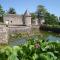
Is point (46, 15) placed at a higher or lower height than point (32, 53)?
lower

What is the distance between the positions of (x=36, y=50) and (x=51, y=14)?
7014cm

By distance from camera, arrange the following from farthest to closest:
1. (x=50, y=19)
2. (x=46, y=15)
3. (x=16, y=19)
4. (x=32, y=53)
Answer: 1. (x=46, y=15)
2. (x=50, y=19)
3. (x=16, y=19)
4. (x=32, y=53)

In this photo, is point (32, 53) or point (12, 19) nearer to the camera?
point (32, 53)

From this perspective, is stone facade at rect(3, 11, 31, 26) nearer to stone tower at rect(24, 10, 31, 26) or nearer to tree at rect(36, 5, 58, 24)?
stone tower at rect(24, 10, 31, 26)

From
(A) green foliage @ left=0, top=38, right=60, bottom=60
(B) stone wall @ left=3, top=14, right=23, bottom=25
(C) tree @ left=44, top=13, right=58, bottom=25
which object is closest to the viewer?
(A) green foliage @ left=0, top=38, right=60, bottom=60

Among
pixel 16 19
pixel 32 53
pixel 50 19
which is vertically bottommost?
pixel 50 19

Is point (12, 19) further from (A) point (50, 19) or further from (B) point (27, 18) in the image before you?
(A) point (50, 19)

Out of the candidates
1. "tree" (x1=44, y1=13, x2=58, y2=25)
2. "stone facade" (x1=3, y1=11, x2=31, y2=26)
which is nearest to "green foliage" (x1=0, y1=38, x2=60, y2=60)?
"stone facade" (x1=3, y1=11, x2=31, y2=26)

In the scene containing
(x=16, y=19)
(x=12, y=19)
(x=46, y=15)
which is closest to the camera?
(x=12, y=19)

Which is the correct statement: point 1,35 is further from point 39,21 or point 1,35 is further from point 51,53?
point 39,21

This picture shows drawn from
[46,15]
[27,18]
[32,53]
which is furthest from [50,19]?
[32,53]

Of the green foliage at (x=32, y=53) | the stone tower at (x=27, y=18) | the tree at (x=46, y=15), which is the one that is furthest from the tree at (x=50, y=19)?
the green foliage at (x=32, y=53)

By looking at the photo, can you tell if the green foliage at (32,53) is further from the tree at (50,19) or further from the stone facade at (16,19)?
the tree at (50,19)

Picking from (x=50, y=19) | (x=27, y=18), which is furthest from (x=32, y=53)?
(x=50, y=19)
